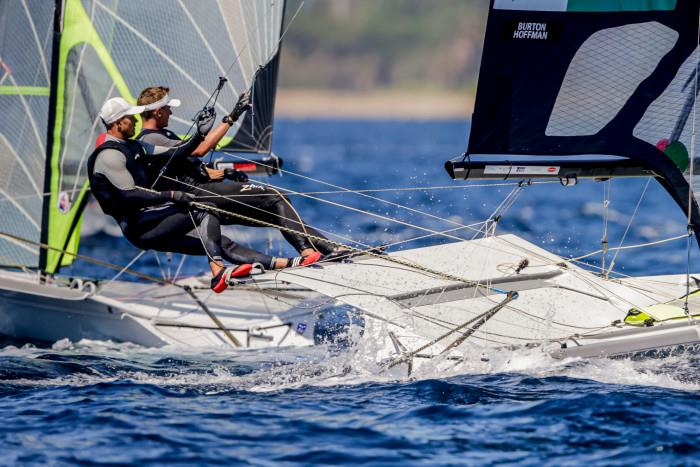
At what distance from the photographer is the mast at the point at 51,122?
26.5 feet

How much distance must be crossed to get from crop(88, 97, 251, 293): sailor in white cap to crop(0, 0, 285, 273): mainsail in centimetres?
164

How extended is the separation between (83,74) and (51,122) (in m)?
0.43

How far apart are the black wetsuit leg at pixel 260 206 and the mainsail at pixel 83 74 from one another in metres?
1.48

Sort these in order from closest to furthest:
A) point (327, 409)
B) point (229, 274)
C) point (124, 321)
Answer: point (327, 409)
point (229, 274)
point (124, 321)

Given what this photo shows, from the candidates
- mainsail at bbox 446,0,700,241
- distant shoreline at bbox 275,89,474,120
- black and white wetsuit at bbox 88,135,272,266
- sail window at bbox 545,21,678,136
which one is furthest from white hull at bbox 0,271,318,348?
distant shoreline at bbox 275,89,474,120

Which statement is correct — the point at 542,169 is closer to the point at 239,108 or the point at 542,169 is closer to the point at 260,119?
the point at 239,108

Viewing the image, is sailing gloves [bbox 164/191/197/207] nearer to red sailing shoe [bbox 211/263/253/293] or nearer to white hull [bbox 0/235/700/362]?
red sailing shoe [bbox 211/263/253/293]

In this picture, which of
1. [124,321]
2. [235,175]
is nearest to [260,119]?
[235,175]

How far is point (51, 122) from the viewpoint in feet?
26.9

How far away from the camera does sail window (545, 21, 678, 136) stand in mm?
6117

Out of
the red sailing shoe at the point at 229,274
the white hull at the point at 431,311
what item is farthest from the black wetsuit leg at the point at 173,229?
the white hull at the point at 431,311

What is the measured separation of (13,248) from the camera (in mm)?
8234

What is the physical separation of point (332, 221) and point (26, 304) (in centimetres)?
786

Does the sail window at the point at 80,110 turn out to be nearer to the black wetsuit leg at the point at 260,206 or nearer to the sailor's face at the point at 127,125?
the sailor's face at the point at 127,125
